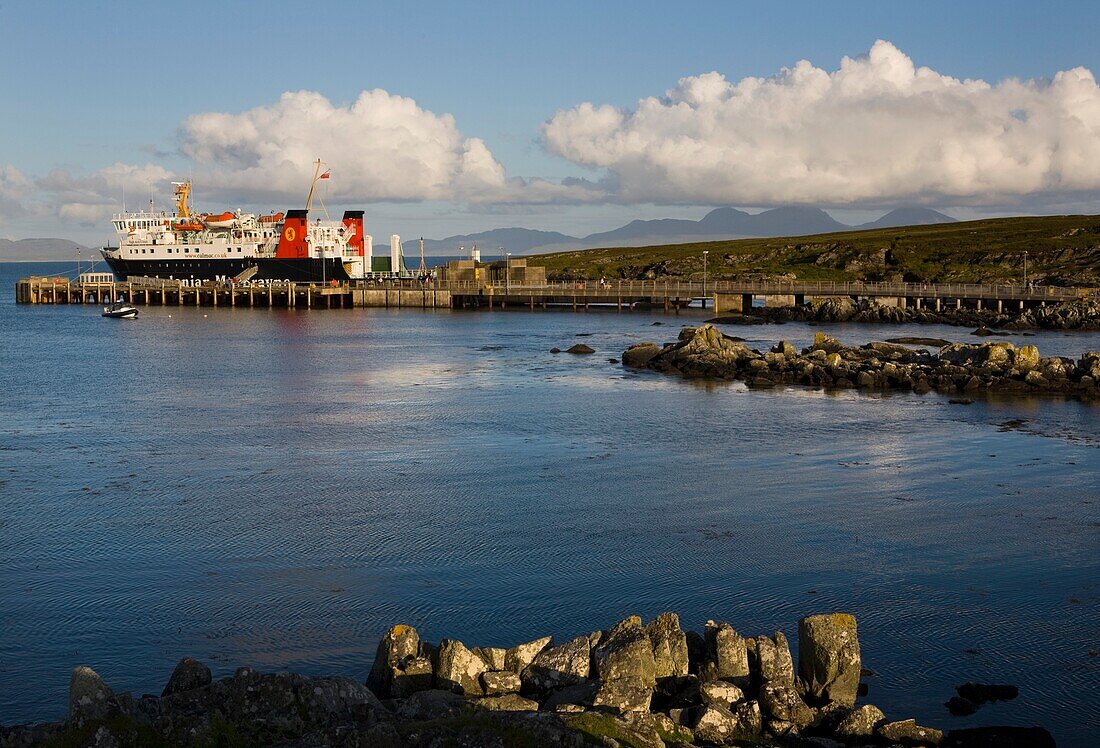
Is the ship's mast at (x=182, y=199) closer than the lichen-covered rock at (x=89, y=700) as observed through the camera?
No

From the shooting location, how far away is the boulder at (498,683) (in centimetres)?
1512

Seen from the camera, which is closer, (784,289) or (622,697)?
(622,697)

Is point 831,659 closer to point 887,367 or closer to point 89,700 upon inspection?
point 89,700

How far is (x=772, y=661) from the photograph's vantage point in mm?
15828

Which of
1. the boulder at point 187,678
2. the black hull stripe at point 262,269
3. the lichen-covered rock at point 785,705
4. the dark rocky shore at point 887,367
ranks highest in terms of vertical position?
the black hull stripe at point 262,269

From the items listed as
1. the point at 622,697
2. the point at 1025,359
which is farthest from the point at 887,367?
the point at 622,697

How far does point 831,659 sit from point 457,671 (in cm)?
533

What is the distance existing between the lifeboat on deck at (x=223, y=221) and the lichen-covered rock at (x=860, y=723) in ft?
389

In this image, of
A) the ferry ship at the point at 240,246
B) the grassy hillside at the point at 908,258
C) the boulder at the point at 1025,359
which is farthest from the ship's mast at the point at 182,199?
the boulder at the point at 1025,359

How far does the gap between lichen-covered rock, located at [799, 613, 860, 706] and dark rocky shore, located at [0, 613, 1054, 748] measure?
2cm

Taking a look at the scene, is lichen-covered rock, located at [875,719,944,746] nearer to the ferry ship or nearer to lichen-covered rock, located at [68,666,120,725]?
lichen-covered rock, located at [68,666,120,725]

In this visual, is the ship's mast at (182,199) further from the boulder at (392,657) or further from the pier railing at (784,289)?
the boulder at (392,657)

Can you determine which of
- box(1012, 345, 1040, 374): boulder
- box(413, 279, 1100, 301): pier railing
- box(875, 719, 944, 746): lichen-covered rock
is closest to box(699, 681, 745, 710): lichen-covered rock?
box(875, 719, 944, 746): lichen-covered rock

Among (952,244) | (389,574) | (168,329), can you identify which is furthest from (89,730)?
(952,244)
